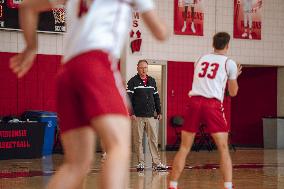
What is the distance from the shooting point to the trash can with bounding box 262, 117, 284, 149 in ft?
73.3

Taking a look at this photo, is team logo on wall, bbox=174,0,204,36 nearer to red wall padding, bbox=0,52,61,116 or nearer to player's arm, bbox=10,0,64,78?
red wall padding, bbox=0,52,61,116

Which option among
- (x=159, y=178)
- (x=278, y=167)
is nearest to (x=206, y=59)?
(x=159, y=178)

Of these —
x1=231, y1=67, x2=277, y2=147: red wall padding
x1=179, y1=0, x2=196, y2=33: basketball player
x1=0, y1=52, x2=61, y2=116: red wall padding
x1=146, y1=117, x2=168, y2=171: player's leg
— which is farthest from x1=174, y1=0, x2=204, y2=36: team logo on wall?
x1=146, y1=117, x2=168, y2=171: player's leg

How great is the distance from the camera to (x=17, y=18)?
720 inches

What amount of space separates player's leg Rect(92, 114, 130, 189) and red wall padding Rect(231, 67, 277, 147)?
65.7 feet

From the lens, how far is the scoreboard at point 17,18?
17969mm

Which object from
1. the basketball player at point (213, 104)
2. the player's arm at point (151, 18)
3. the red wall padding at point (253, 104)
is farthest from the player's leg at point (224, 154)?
the red wall padding at point (253, 104)

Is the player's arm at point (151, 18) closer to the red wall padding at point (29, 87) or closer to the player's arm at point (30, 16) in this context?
the player's arm at point (30, 16)

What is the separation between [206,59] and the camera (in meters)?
8.38

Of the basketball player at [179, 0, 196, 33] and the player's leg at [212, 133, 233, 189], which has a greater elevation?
the basketball player at [179, 0, 196, 33]

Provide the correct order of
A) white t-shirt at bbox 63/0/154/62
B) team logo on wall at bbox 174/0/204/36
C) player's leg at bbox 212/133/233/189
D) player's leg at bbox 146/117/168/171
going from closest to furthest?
1. white t-shirt at bbox 63/0/154/62
2. player's leg at bbox 212/133/233/189
3. player's leg at bbox 146/117/168/171
4. team logo on wall at bbox 174/0/204/36

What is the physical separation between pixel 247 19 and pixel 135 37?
4.38 metres

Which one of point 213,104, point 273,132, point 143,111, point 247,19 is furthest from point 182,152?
point 273,132

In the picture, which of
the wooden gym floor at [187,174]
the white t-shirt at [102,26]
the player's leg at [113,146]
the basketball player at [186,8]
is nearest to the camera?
the player's leg at [113,146]
